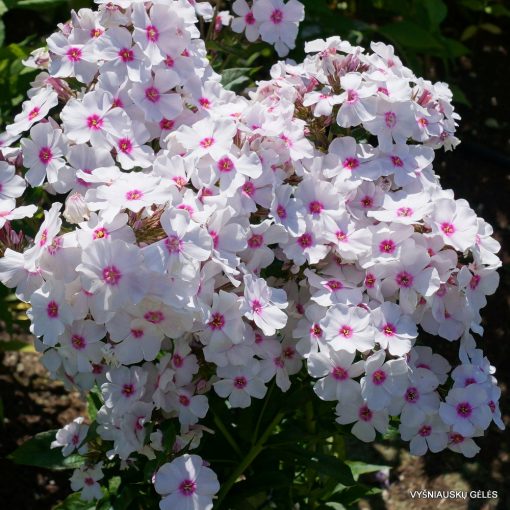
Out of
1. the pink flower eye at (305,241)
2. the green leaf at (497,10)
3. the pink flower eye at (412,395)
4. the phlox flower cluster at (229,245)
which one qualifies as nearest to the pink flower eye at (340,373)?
the phlox flower cluster at (229,245)

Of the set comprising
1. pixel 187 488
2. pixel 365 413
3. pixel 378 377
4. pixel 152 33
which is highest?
pixel 152 33

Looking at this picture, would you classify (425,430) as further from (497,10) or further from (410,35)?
(497,10)

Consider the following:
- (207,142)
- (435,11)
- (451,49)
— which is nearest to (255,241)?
(207,142)

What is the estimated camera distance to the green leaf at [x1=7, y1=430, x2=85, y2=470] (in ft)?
5.58

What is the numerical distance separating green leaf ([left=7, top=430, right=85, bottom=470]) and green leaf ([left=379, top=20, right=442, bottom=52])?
5.94 feet

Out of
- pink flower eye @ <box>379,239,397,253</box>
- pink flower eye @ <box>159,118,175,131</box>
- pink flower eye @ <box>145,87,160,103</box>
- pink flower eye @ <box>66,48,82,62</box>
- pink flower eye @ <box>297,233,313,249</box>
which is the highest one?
pink flower eye @ <box>66,48,82,62</box>

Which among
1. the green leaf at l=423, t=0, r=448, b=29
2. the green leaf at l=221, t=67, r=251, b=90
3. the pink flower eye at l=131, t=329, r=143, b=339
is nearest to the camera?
the pink flower eye at l=131, t=329, r=143, b=339

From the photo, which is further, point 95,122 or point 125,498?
point 125,498

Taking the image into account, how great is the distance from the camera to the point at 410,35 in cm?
285

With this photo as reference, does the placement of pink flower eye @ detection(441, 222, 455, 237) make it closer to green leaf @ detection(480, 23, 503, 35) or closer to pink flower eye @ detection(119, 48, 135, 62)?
pink flower eye @ detection(119, 48, 135, 62)

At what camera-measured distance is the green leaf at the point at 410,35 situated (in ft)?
9.23

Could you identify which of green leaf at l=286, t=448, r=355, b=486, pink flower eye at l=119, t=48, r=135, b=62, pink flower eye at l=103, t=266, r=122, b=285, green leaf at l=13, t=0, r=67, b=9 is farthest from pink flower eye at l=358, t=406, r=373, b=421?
green leaf at l=13, t=0, r=67, b=9

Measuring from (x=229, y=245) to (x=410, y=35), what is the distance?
1813 millimetres

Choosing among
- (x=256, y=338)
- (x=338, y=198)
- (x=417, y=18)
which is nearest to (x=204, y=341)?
(x=256, y=338)
